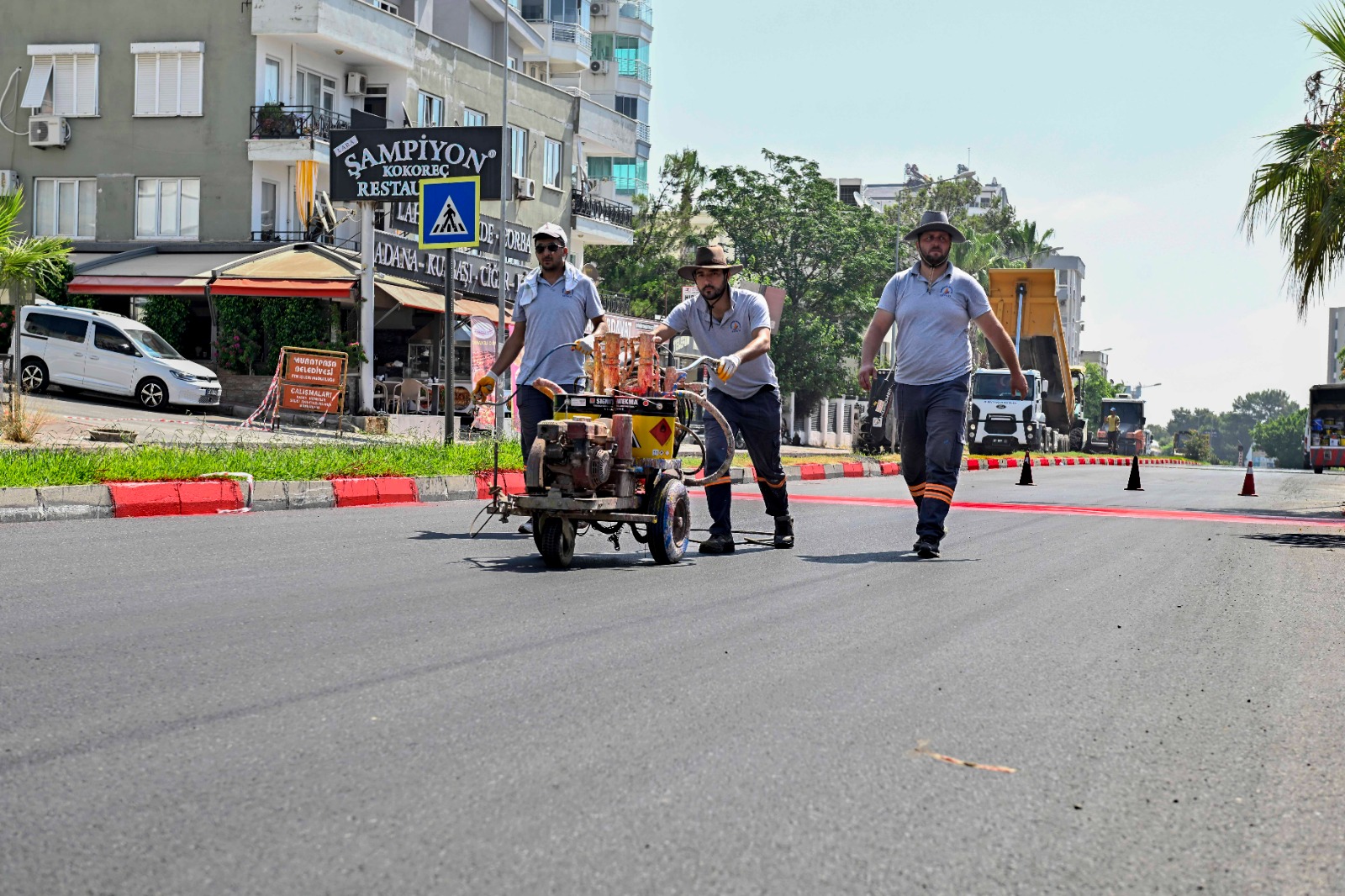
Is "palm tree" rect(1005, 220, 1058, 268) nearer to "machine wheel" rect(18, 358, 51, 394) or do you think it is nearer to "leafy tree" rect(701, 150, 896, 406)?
"leafy tree" rect(701, 150, 896, 406)

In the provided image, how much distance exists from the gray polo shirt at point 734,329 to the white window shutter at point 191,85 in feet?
91.9

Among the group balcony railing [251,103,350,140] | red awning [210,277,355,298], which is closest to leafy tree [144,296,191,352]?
red awning [210,277,355,298]

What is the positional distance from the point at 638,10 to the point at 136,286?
54.4 m

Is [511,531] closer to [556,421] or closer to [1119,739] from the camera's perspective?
[556,421]

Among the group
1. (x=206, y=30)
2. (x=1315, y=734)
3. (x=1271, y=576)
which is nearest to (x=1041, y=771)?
(x=1315, y=734)

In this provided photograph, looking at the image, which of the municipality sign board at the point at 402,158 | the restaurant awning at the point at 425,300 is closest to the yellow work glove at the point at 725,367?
the municipality sign board at the point at 402,158

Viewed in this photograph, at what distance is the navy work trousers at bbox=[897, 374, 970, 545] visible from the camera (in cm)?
966

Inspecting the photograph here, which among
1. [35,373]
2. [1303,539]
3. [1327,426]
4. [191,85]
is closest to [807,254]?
[1327,426]

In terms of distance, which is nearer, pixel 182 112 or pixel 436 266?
pixel 182 112

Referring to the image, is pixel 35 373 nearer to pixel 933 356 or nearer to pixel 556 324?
pixel 556 324

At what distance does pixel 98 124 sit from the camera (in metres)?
35.1

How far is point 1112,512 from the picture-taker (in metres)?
15.0

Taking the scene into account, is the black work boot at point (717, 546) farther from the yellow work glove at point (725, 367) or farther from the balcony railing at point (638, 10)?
the balcony railing at point (638, 10)

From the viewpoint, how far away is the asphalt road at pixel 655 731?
2994 millimetres
